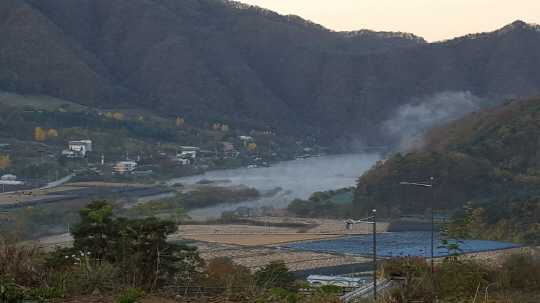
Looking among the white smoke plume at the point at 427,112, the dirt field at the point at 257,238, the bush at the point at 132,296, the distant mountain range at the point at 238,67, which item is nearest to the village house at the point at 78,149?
the distant mountain range at the point at 238,67

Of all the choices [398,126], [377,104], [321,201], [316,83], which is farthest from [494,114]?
[316,83]

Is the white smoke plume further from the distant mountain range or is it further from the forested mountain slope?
the forested mountain slope

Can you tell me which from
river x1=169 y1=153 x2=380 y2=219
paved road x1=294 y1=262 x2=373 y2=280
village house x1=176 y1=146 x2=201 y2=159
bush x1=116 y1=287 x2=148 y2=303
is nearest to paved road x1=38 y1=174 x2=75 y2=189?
river x1=169 y1=153 x2=380 y2=219

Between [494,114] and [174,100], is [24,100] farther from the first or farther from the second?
[494,114]

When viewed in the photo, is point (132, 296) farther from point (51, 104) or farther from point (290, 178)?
point (51, 104)

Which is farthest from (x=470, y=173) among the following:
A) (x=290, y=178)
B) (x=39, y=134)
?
(x=39, y=134)

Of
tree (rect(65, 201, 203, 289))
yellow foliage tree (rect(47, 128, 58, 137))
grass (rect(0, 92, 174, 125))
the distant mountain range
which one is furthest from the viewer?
the distant mountain range

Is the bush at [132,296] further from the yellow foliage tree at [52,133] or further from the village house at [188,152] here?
the village house at [188,152]
